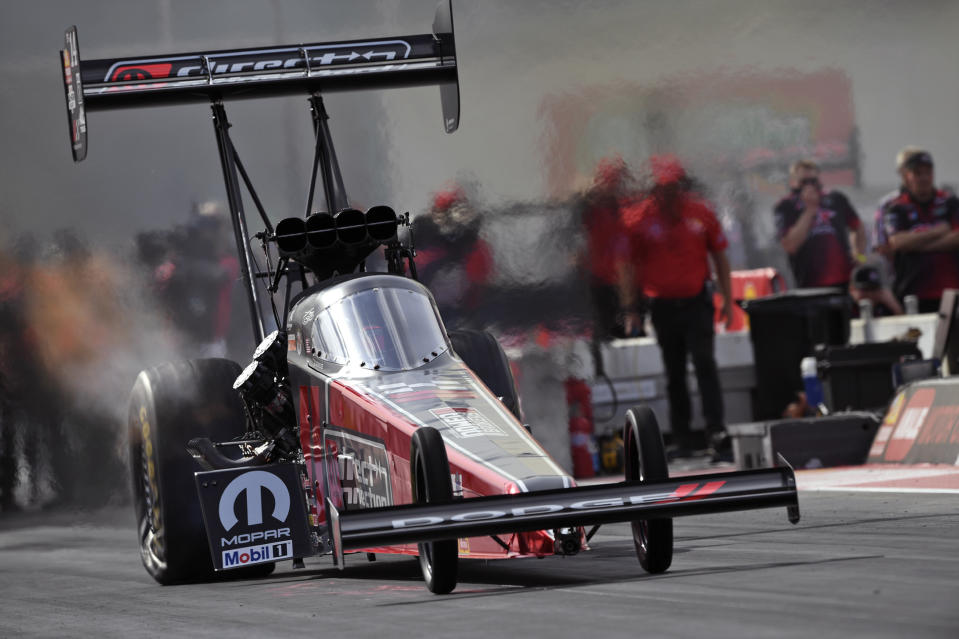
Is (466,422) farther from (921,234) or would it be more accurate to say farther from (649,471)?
(921,234)

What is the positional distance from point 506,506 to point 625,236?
11.3m

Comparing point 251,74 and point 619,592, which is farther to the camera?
point 251,74

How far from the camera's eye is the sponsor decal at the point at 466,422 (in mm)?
6945

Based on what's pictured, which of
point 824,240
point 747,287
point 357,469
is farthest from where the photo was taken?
point 747,287

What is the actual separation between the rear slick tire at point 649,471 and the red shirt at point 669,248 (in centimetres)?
1021

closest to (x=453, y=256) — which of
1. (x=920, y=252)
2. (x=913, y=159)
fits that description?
(x=920, y=252)

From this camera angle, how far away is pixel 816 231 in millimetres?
18047

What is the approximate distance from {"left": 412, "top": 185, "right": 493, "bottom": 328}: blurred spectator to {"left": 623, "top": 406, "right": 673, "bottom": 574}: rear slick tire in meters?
9.06

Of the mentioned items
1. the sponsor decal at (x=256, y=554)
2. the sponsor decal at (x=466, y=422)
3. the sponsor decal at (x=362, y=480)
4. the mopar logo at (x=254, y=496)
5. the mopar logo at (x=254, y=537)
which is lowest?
the sponsor decal at (x=256, y=554)

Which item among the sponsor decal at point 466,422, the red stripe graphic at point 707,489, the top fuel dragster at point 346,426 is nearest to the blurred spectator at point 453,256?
the top fuel dragster at point 346,426

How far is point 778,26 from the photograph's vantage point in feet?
60.3

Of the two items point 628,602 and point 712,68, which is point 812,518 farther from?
point 712,68

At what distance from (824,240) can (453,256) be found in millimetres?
4790

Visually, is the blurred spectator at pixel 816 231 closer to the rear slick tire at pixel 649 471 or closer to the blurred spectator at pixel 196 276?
the blurred spectator at pixel 196 276
